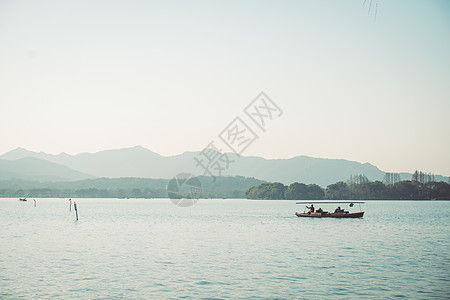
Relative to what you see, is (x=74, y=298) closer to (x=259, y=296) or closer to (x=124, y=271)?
(x=124, y=271)

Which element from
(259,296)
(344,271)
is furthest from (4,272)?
(344,271)

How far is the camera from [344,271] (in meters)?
34.7

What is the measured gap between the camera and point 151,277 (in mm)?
32562

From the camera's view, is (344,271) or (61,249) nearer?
(344,271)

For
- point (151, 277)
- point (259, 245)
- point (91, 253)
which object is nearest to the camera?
point (151, 277)

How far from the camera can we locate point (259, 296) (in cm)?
2688

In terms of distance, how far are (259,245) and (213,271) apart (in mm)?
17159

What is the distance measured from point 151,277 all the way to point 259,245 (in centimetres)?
2088

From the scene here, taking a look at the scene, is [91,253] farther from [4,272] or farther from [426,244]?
[426,244]

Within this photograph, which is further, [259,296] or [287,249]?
[287,249]

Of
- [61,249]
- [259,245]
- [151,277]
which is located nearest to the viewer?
[151,277]

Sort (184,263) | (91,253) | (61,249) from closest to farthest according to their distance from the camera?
(184,263) < (91,253) < (61,249)

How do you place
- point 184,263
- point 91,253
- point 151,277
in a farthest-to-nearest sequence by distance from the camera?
point 91,253
point 184,263
point 151,277

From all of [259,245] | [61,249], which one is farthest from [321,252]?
[61,249]
